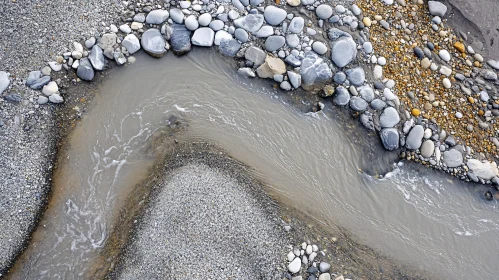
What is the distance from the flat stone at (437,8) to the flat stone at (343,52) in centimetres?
145

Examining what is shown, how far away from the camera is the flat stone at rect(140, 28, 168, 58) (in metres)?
5.98

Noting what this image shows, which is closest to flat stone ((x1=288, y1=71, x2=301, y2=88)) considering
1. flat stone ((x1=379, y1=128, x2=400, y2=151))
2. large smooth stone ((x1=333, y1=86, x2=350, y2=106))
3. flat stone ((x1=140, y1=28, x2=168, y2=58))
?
large smooth stone ((x1=333, y1=86, x2=350, y2=106))

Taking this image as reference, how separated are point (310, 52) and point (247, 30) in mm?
972

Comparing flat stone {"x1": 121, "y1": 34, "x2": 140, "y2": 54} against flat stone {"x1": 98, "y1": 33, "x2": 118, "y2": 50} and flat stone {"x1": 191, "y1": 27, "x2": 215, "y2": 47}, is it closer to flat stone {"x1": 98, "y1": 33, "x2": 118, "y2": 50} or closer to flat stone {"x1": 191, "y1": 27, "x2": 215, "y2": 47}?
flat stone {"x1": 98, "y1": 33, "x2": 118, "y2": 50}

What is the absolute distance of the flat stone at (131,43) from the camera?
5938 mm

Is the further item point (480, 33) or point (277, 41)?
point (480, 33)

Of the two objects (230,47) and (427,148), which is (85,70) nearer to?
(230,47)

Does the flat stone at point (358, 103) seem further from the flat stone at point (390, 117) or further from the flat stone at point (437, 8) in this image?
the flat stone at point (437, 8)

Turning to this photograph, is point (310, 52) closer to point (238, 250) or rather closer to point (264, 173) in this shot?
point (264, 173)

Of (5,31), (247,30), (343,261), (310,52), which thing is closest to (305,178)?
(343,261)

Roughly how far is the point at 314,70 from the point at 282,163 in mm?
1417

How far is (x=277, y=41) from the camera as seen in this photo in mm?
6066

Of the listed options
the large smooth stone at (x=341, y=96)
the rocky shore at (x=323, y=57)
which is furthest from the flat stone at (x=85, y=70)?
the large smooth stone at (x=341, y=96)

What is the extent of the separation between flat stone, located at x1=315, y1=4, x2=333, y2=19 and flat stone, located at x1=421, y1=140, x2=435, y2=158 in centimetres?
234
